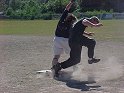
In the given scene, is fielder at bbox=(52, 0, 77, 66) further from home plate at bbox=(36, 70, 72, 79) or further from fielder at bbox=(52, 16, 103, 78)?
fielder at bbox=(52, 16, 103, 78)

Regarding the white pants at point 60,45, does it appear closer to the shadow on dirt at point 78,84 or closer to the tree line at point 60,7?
the shadow on dirt at point 78,84

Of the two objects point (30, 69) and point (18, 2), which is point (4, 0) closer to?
point (18, 2)

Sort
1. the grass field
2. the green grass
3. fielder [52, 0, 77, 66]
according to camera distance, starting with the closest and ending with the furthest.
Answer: fielder [52, 0, 77, 66]
the grass field
the green grass

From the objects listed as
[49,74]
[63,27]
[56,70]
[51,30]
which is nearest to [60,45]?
[63,27]

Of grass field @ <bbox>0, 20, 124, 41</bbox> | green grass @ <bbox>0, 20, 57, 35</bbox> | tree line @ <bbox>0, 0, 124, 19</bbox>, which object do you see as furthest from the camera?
tree line @ <bbox>0, 0, 124, 19</bbox>

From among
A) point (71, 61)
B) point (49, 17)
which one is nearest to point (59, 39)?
point (71, 61)

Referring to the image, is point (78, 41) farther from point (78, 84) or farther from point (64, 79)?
point (78, 84)

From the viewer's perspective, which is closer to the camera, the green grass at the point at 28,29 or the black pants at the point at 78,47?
the black pants at the point at 78,47

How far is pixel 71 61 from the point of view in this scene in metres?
12.0

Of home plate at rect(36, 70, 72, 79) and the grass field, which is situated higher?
home plate at rect(36, 70, 72, 79)

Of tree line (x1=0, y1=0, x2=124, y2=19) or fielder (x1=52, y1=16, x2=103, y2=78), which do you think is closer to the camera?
fielder (x1=52, y1=16, x2=103, y2=78)

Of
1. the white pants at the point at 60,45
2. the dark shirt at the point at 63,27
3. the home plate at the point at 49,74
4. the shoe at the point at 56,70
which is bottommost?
the home plate at the point at 49,74

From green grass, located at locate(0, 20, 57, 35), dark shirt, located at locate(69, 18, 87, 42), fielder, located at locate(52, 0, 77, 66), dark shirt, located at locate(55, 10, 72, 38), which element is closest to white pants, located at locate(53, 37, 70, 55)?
fielder, located at locate(52, 0, 77, 66)

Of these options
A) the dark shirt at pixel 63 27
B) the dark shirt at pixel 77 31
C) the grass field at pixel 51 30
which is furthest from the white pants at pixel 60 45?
the grass field at pixel 51 30
